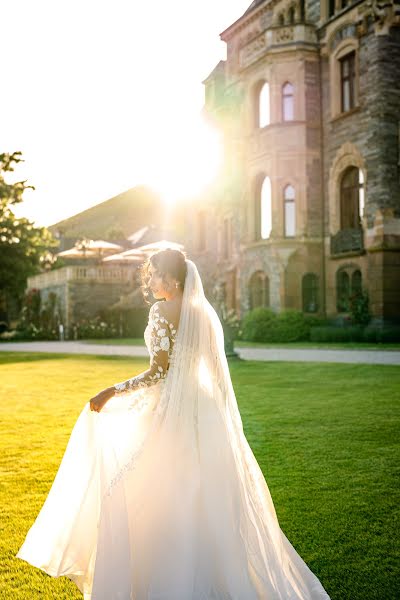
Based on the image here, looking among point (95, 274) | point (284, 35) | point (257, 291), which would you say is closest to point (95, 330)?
point (95, 274)

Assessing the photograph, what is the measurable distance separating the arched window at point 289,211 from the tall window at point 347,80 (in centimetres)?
411

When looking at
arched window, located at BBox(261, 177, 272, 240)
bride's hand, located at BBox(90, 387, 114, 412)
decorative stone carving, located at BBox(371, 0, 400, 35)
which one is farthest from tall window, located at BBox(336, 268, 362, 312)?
bride's hand, located at BBox(90, 387, 114, 412)

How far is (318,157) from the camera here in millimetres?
28578

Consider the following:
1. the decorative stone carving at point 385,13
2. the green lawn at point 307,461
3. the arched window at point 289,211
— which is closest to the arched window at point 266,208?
the arched window at point 289,211

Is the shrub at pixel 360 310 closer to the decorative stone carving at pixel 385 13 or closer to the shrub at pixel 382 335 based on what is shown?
the shrub at pixel 382 335

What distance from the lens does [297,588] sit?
3668 mm

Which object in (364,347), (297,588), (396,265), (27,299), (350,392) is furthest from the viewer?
(27,299)

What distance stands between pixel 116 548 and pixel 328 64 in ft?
92.0

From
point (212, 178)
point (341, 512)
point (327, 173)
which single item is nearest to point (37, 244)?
point (212, 178)

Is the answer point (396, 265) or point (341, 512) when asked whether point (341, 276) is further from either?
point (341, 512)

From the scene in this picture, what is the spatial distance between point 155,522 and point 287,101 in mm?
27588

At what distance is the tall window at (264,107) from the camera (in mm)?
29859

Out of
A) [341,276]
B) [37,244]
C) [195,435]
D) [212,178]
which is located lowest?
[195,435]

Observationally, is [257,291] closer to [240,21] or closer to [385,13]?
[385,13]
